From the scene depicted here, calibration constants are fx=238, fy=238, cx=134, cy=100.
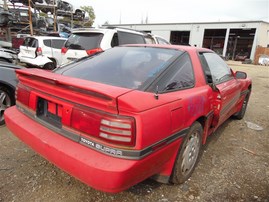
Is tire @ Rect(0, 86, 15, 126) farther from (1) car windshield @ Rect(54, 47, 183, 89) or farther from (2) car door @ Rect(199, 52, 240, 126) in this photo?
(2) car door @ Rect(199, 52, 240, 126)

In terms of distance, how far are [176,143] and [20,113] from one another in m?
1.74

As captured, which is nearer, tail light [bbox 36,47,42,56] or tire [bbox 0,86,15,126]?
tire [bbox 0,86,15,126]

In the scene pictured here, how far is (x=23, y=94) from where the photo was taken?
8.55ft

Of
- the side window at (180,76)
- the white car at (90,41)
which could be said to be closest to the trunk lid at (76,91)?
the side window at (180,76)

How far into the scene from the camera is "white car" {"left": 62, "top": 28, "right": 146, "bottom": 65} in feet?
20.8

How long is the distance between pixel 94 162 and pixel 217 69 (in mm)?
2573

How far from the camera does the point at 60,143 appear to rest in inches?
81.1

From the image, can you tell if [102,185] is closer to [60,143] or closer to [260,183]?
[60,143]

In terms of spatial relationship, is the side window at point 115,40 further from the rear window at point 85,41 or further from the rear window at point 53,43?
the rear window at point 53,43

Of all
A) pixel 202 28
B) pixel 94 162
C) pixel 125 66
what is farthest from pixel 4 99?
pixel 202 28

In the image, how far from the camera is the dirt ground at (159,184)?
A: 7.96 feet

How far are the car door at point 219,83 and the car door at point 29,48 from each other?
7541 mm

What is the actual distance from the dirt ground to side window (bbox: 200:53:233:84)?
1078 millimetres

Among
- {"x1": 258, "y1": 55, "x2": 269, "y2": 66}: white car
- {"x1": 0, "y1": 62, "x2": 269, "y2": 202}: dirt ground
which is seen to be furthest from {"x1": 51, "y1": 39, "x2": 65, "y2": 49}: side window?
{"x1": 258, "y1": 55, "x2": 269, "y2": 66}: white car
